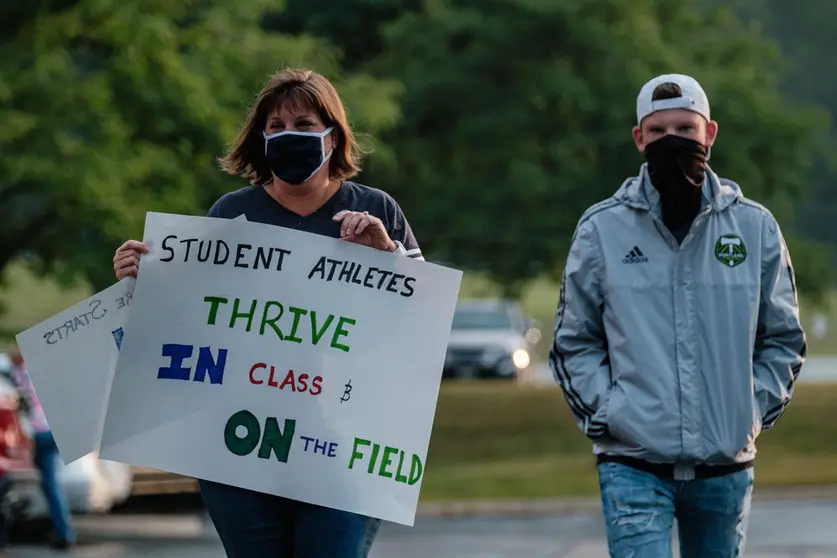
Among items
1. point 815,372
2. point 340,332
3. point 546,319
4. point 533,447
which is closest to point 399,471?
point 340,332

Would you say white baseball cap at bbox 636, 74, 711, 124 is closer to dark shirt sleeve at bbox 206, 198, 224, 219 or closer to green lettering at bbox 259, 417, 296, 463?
dark shirt sleeve at bbox 206, 198, 224, 219

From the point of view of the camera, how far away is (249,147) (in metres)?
4.90

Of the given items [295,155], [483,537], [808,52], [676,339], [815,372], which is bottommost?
[676,339]

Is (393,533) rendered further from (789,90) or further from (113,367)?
(789,90)

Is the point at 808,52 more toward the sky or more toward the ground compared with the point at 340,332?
more toward the sky

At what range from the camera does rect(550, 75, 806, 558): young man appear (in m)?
4.92

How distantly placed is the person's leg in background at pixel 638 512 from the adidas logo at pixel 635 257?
0.54m

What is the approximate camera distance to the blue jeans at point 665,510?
16.2 ft

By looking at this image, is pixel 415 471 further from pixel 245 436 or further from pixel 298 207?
pixel 298 207

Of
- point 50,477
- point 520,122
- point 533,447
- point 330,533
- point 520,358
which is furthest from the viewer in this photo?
point 520,358

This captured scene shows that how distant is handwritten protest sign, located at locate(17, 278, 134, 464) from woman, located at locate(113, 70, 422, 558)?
15 centimetres

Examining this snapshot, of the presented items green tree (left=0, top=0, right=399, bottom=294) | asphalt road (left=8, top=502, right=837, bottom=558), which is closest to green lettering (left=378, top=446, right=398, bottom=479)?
asphalt road (left=8, top=502, right=837, bottom=558)

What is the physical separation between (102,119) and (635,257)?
12.8 meters

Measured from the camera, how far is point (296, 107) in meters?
4.79
